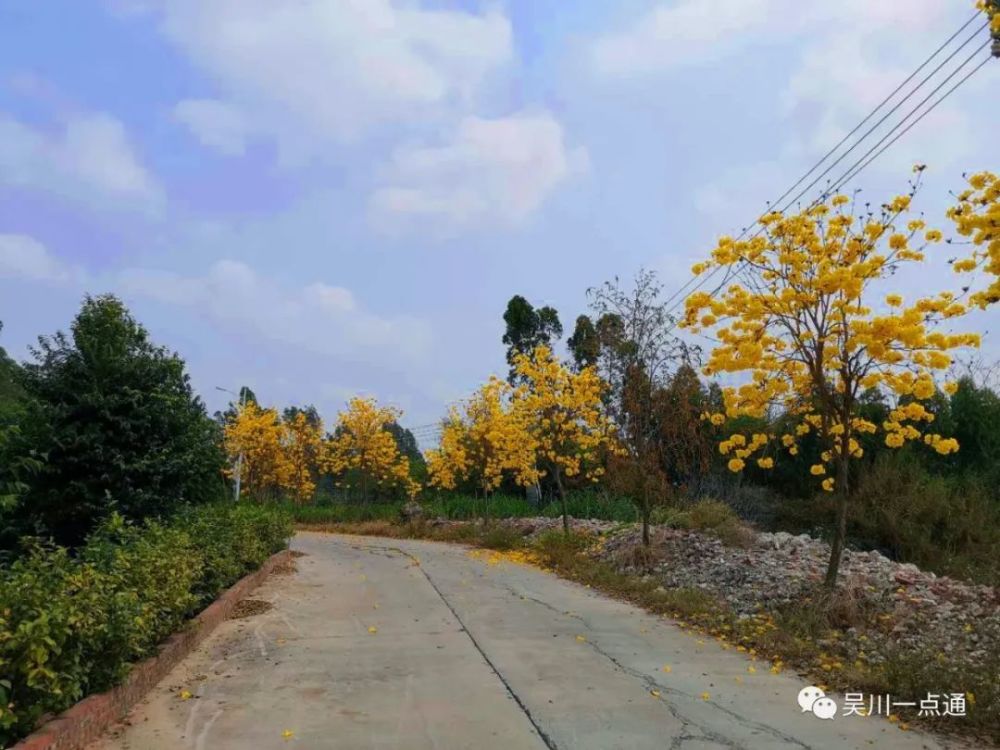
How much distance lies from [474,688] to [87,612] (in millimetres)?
2862

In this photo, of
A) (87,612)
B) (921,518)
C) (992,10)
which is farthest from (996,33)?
(921,518)

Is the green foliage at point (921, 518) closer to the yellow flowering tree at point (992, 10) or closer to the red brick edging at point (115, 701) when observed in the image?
the yellow flowering tree at point (992, 10)

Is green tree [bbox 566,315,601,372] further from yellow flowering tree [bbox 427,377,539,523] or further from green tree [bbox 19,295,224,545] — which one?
green tree [bbox 19,295,224,545]

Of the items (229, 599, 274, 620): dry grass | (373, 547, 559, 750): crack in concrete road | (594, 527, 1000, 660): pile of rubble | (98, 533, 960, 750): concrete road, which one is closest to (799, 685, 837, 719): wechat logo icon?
(98, 533, 960, 750): concrete road

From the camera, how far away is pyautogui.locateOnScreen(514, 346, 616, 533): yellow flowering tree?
17.2 meters

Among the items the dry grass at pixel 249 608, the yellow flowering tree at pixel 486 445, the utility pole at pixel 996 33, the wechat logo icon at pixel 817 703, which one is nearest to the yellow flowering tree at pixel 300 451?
the yellow flowering tree at pixel 486 445

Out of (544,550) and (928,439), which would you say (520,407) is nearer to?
(544,550)

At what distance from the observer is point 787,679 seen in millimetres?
6703

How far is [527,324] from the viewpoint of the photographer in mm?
34281

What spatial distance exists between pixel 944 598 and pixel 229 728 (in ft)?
25.5

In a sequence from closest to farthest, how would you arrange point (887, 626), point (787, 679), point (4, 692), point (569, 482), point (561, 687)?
point (4, 692)
point (561, 687)
point (787, 679)
point (887, 626)
point (569, 482)

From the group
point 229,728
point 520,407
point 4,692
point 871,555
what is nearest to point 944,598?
point 871,555

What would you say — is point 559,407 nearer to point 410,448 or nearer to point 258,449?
point 258,449

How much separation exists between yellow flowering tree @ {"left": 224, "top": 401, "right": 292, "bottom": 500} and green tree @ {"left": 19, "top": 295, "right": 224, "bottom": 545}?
1799 cm
